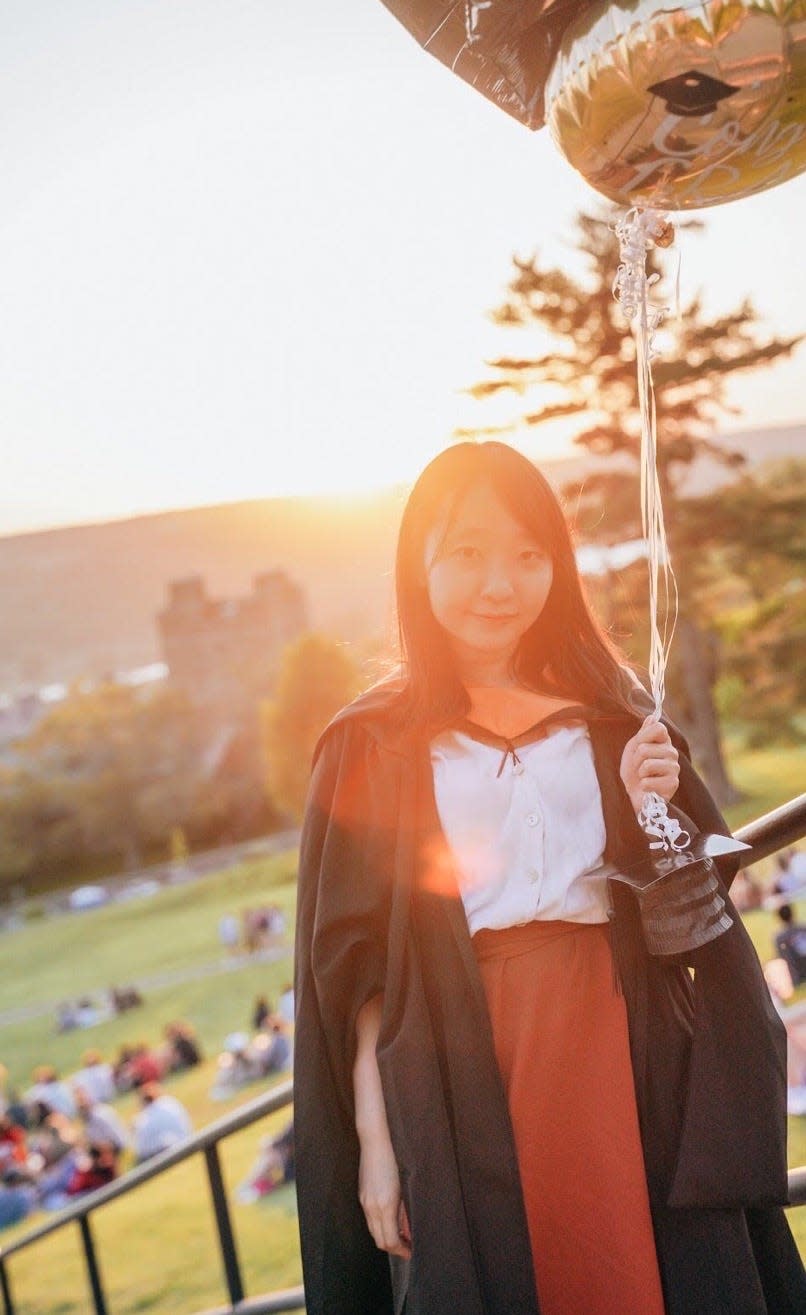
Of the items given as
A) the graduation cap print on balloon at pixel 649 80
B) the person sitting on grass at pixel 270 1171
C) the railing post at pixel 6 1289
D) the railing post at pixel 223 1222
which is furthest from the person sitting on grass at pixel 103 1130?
the graduation cap print on balloon at pixel 649 80

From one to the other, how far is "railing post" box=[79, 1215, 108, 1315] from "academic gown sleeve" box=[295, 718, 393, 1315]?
162cm

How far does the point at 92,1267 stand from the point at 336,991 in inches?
79.4

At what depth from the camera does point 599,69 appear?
4.22ft

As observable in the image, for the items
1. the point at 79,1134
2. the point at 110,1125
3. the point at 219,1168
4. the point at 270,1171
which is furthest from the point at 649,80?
the point at 79,1134

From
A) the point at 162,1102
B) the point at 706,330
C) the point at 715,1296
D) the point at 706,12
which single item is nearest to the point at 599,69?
the point at 706,12

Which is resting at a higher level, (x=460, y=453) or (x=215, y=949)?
(x=460, y=453)

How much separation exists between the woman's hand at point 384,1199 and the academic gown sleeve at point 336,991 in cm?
6

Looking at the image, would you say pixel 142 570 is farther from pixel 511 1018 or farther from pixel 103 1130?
pixel 511 1018

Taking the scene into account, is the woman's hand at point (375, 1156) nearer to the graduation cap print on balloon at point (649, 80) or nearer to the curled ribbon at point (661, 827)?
the curled ribbon at point (661, 827)

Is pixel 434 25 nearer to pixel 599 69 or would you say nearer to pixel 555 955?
pixel 599 69

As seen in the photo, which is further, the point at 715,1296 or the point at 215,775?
the point at 215,775

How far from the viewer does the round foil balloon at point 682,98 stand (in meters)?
1.22

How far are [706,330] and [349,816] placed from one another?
59.9ft

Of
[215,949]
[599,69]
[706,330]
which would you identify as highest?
[706,330]
